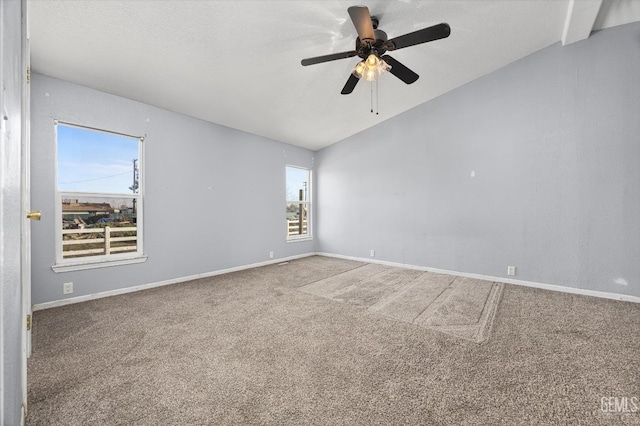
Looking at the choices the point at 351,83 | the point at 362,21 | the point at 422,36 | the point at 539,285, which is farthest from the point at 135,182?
the point at 539,285

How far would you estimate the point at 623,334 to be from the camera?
226cm

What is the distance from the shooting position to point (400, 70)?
8.71ft

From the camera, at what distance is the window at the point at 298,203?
19.3ft

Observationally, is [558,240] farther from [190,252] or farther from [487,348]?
[190,252]

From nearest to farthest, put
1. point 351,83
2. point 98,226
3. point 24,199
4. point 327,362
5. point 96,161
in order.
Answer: point 24,199
point 327,362
point 351,83
point 96,161
point 98,226

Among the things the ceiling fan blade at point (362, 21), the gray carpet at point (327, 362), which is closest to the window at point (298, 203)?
the gray carpet at point (327, 362)

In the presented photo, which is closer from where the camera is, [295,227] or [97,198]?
[97,198]

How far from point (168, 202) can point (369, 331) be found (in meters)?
3.30

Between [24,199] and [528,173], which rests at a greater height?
[528,173]

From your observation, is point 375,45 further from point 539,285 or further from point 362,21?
point 539,285

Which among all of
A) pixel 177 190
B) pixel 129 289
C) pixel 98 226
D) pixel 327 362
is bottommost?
pixel 327 362

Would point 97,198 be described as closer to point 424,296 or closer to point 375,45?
point 375,45

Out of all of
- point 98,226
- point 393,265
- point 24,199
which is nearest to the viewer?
point 24,199

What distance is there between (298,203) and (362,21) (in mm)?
4282
